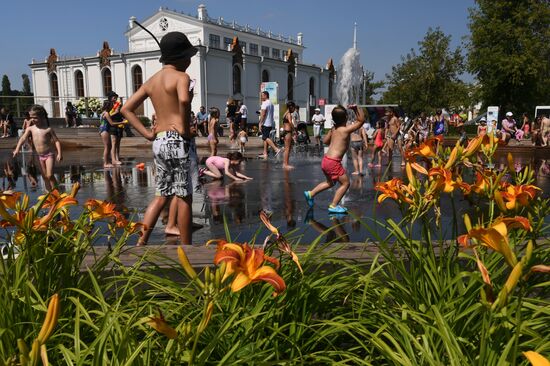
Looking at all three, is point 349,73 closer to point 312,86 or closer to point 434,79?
point 434,79

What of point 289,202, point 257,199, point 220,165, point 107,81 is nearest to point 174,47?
point 289,202

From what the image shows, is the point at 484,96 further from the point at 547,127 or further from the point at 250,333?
the point at 250,333

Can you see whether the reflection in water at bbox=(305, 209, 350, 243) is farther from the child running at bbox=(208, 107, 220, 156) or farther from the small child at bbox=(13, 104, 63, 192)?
the child running at bbox=(208, 107, 220, 156)

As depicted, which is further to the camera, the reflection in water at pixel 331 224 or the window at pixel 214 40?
the window at pixel 214 40

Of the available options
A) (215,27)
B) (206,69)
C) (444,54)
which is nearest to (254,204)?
(444,54)

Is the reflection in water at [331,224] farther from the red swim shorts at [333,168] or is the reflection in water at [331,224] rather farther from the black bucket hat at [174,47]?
the black bucket hat at [174,47]

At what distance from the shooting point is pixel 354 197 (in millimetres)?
7672

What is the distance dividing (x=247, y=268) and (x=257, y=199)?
6.19 m

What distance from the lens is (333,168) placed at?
614 centimetres

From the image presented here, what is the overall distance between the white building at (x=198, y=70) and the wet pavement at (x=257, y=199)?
3762 cm

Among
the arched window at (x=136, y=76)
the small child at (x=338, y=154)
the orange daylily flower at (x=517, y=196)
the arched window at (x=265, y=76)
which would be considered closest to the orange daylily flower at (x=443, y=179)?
the orange daylily flower at (x=517, y=196)

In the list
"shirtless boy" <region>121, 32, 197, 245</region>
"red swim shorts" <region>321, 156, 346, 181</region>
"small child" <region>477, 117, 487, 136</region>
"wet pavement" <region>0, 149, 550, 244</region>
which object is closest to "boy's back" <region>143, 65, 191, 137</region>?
"shirtless boy" <region>121, 32, 197, 245</region>

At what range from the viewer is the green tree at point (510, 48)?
32.8 m

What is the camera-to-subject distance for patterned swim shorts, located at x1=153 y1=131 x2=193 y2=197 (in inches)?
156
